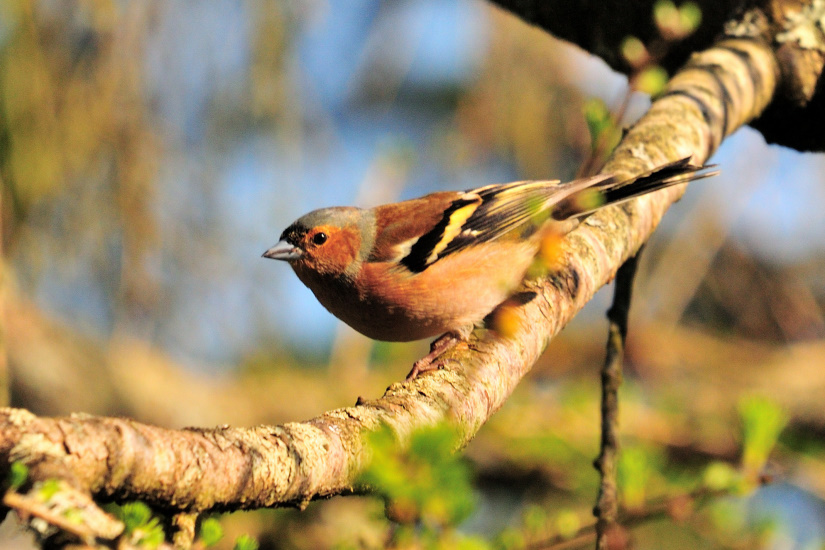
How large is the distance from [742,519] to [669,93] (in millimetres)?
1847

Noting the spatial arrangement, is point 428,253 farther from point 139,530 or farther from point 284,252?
point 139,530

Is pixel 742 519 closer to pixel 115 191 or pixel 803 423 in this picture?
pixel 803 423

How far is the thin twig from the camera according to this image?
7.45 feet

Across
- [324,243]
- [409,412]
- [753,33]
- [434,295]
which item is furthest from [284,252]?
[753,33]

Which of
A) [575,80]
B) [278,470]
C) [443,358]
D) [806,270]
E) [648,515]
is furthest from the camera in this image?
[575,80]

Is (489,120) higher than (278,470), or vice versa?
(489,120)

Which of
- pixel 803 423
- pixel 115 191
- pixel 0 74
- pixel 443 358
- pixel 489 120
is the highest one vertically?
pixel 489 120

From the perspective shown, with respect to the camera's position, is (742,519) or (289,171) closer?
(742,519)

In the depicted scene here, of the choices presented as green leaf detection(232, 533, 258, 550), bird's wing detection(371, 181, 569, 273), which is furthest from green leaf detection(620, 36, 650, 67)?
green leaf detection(232, 533, 258, 550)

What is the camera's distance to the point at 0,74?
4.26 metres

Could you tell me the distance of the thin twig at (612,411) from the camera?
89.4 inches

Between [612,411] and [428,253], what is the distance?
47.8 inches

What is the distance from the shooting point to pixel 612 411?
2.84 meters

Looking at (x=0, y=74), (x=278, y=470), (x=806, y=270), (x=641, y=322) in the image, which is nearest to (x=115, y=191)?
(x=0, y=74)
